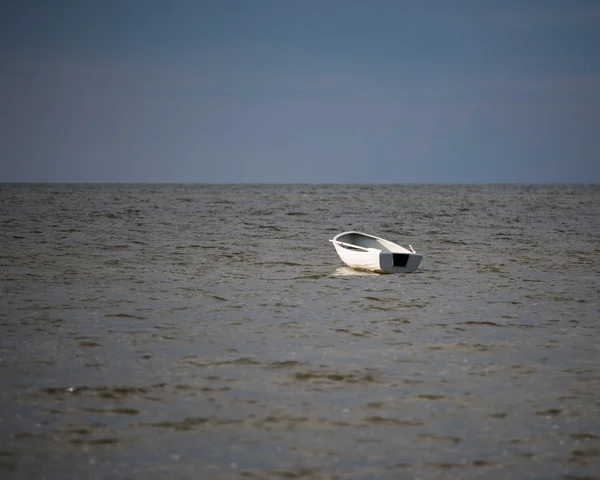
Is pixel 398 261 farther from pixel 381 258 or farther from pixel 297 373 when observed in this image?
pixel 297 373

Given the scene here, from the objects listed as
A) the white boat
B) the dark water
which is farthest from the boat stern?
the dark water

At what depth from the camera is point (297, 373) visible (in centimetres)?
1143

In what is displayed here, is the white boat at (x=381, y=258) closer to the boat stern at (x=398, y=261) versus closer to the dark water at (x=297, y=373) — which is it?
the boat stern at (x=398, y=261)

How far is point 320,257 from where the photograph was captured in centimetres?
2992

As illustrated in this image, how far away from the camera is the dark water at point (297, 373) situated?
7.98m

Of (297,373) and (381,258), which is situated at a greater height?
(381,258)

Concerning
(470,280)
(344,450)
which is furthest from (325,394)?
(470,280)

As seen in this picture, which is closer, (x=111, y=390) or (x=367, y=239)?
(x=111, y=390)

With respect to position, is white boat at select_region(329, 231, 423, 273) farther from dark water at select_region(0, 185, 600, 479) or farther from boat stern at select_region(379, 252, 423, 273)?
dark water at select_region(0, 185, 600, 479)

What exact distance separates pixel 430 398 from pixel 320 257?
19852 mm

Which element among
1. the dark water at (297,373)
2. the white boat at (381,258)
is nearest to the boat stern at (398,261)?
the white boat at (381,258)

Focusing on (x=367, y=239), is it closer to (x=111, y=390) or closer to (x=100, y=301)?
(x=100, y=301)

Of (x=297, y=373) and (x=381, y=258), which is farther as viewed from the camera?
(x=381, y=258)

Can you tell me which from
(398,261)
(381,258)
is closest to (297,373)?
(381,258)
